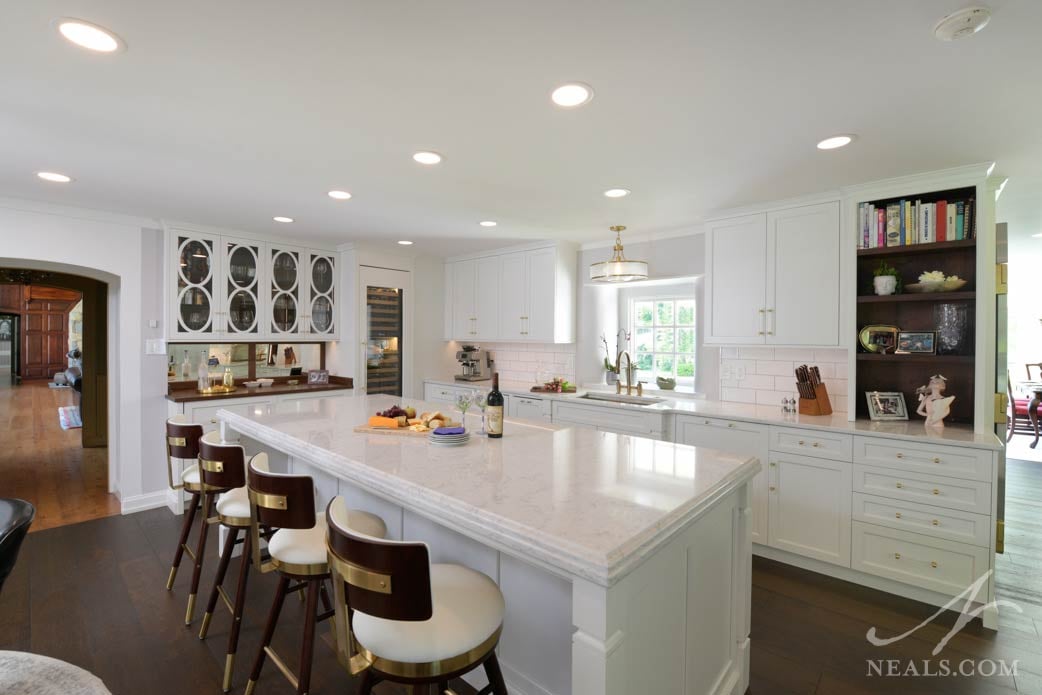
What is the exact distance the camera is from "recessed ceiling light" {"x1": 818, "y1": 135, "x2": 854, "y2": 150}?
232cm

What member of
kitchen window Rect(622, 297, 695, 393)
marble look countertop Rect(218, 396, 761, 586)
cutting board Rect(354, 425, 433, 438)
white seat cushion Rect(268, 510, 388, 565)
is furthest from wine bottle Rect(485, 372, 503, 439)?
kitchen window Rect(622, 297, 695, 393)

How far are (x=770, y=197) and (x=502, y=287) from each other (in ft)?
9.12

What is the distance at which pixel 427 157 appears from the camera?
2643 millimetres

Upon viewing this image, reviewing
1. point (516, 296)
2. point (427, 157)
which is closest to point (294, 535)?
point (427, 157)

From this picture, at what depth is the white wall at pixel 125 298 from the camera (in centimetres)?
370

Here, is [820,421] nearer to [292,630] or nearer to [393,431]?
[393,431]

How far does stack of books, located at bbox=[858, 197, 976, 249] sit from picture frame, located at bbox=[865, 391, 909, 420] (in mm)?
967

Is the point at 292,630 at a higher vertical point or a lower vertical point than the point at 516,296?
lower

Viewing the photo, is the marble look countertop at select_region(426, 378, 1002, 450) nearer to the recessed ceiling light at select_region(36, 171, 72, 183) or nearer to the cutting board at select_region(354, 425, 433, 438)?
the cutting board at select_region(354, 425, 433, 438)

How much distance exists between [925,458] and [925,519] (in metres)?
0.34

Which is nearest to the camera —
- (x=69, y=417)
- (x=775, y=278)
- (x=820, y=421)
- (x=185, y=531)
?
(x=185, y=531)

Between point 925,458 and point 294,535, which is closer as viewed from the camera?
point 294,535

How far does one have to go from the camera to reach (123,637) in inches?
91.7

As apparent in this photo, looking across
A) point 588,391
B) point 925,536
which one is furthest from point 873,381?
point 588,391
